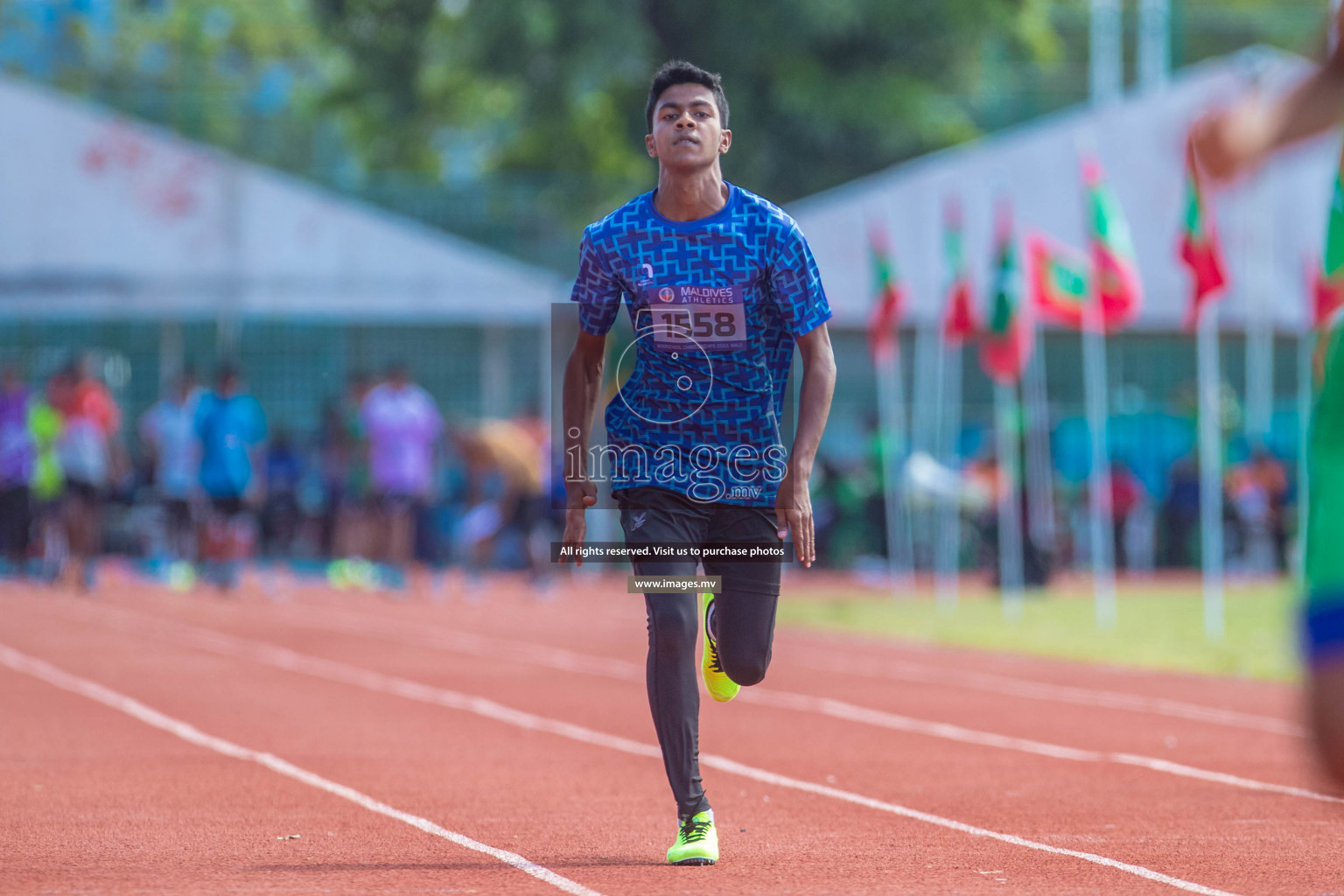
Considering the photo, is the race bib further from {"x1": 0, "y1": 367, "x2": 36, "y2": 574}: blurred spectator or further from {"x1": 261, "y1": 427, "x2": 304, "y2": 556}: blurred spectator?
{"x1": 261, "y1": 427, "x2": 304, "y2": 556}: blurred spectator

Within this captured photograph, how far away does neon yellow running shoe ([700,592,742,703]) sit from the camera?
20.0 ft

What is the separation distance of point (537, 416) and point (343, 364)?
360 centimetres

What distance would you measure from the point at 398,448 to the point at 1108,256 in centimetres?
672

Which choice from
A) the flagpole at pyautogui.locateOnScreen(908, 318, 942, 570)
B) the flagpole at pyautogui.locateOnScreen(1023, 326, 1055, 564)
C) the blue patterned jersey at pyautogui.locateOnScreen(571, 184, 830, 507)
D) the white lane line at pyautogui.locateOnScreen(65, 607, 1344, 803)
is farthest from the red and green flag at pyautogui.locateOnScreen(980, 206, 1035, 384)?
the blue patterned jersey at pyautogui.locateOnScreen(571, 184, 830, 507)

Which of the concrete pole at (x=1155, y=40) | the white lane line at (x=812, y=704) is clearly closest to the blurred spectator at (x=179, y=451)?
the white lane line at (x=812, y=704)

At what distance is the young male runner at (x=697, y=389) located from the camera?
584 cm

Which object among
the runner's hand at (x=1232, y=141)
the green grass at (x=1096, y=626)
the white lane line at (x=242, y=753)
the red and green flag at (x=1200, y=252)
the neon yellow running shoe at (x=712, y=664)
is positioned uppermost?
the red and green flag at (x=1200, y=252)

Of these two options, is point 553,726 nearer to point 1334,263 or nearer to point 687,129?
point 687,129

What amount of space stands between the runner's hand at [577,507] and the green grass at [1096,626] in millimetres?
8001

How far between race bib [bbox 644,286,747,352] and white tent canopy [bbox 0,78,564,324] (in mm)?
17572

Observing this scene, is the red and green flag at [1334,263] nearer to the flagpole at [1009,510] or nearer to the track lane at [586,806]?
the track lane at [586,806]

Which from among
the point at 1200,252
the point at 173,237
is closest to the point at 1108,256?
the point at 1200,252

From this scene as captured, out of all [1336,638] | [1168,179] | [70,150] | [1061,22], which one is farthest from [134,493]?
[1061,22]

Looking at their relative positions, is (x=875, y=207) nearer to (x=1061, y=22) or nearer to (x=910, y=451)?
(x=910, y=451)
